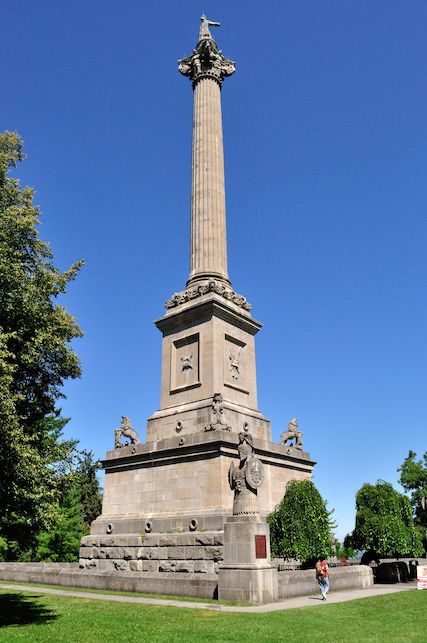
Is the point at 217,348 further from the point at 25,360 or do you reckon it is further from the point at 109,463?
the point at 25,360

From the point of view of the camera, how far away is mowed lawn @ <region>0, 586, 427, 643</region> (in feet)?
30.9

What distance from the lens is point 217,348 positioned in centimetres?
2117

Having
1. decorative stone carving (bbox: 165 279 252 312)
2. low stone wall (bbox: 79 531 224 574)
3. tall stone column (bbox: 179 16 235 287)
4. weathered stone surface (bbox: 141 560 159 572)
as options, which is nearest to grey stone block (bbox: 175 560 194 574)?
low stone wall (bbox: 79 531 224 574)

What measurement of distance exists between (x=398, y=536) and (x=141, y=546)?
10.1 m

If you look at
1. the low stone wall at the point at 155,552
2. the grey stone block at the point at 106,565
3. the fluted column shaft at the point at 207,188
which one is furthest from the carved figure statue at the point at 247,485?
the fluted column shaft at the point at 207,188

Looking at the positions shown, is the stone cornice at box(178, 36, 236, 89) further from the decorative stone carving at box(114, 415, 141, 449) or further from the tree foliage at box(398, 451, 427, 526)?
the tree foliage at box(398, 451, 427, 526)

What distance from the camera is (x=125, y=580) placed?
16656mm

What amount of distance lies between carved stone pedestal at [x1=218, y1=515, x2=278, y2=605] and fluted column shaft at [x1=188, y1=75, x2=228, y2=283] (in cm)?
1254

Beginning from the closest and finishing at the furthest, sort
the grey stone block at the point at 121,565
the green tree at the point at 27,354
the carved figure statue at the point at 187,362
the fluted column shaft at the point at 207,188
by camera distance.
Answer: the green tree at the point at 27,354, the grey stone block at the point at 121,565, the carved figure statue at the point at 187,362, the fluted column shaft at the point at 207,188

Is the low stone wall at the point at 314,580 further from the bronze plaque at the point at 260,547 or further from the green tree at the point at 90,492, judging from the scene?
the green tree at the point at 90,492

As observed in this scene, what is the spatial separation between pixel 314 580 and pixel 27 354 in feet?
37.7

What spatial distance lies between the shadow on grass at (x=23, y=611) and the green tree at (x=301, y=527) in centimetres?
793

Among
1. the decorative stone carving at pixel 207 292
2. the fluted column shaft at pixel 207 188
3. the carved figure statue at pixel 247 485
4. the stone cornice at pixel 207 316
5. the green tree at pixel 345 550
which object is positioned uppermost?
the fluted column shaft at pixel 207 188

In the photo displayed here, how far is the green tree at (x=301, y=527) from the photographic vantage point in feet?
56.3
